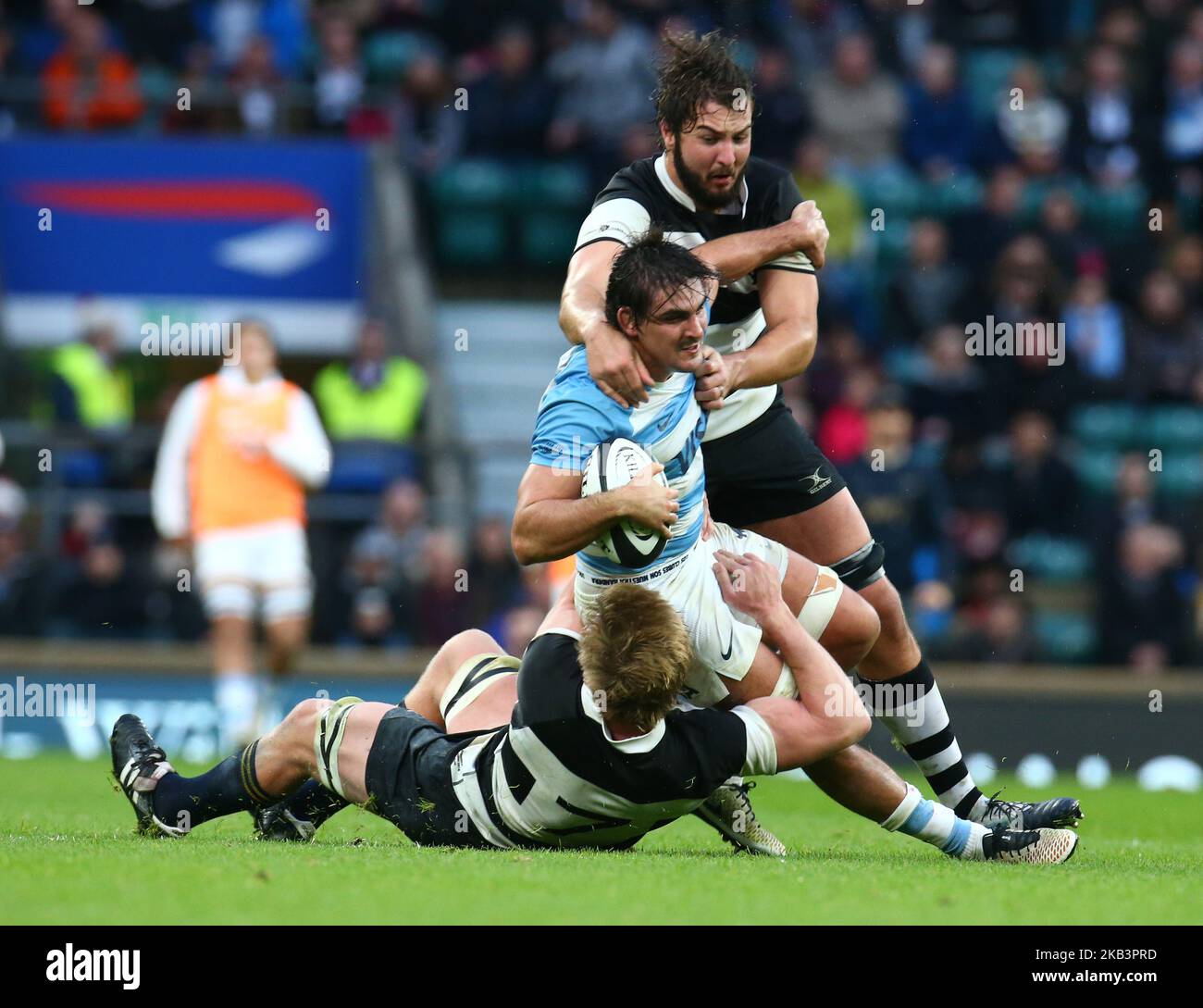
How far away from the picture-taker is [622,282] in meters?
6.16

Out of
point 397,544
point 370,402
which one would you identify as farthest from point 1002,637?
point 370,402

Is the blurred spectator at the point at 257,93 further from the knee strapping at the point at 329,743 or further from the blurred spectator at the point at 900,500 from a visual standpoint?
the knee strapping at the point at 329,743

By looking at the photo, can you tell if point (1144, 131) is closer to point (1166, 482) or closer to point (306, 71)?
point (1166, 482)

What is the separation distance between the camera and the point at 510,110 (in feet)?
53.4

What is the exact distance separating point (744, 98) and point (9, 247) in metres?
Answer: 10.3

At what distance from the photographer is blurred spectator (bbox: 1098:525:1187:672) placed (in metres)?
13.0

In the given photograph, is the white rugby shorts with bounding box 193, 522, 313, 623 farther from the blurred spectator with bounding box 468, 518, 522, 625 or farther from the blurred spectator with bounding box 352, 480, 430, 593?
the blurred spectator with bounding box 468, 518, 522, 625

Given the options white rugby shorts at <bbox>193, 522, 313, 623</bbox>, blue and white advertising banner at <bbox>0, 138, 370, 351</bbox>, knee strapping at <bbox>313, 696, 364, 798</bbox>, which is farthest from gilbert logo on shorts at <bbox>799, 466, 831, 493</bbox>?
blue and white advertising banner at <bbox>0, 138, 370, 351</bbox>

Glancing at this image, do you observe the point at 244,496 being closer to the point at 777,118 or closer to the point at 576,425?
the point at 777,118

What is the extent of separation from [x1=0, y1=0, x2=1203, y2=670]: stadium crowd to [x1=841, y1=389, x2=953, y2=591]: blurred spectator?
0.07 feet

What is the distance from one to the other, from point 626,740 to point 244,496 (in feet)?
22.8

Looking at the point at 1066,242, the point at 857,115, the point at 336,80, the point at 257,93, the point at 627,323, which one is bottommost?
the point at 627,323

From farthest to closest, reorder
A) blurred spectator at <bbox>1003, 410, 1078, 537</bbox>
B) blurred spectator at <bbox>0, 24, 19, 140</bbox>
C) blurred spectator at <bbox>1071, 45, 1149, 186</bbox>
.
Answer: blurred spectator at <bbox>1071, 45, 1149, 186</bbox> → blurred spectator at <bbox>0, 24, 19, 140</bbox> → blurred spectator at <bbox>1003, 410, 1078, 537</bbox>

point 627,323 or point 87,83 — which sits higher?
point 87,83
